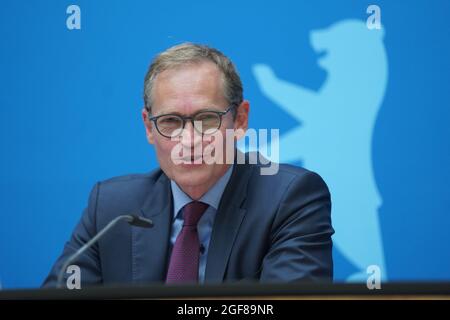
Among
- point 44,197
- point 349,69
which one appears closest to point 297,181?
point 349,69

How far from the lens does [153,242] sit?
2.25m

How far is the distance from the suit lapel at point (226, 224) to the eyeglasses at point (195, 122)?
0.17 meters

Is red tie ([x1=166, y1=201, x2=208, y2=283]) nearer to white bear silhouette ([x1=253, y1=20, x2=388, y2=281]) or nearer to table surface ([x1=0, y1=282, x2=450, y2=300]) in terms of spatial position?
table surface ([x1=0, y1=282, x2=450, y2=300])

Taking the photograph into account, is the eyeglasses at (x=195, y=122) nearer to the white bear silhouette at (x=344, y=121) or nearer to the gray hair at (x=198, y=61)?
the gray hair at (x=198, y=61)

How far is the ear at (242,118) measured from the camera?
91.0 inches

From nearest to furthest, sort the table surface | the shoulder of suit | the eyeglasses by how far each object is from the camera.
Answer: the table surface, the eyeglasses, the shoulder of suit

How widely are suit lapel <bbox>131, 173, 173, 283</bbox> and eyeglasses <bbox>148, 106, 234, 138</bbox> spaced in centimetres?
19

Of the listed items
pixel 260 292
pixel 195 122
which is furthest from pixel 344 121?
pixel 260 292

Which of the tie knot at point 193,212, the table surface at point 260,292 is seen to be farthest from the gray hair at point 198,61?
the table surface at point 260,292

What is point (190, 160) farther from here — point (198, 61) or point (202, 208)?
point (198, 61)

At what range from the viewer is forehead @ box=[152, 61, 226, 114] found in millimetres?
2240

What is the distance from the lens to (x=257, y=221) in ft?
7.42

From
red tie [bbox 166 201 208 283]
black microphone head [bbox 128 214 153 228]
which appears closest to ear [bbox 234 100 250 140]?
red tie [bbox 166 201 208 283]

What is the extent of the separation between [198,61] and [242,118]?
0.20 m
